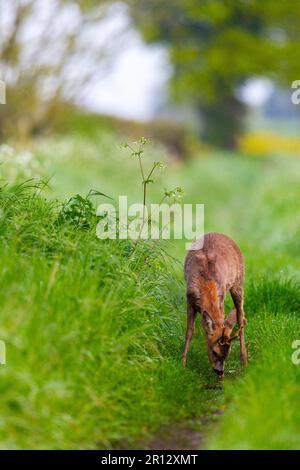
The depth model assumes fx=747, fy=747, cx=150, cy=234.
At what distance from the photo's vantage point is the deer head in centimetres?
592

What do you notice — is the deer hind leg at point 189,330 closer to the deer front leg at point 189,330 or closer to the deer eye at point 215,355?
the deer front leg at point 189,330

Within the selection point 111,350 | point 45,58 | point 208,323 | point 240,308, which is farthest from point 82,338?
point 45,58

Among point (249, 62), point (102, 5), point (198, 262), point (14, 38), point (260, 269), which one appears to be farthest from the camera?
point (249, 62)

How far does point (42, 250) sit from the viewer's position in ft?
19.5

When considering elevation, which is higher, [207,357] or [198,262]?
[198,262]

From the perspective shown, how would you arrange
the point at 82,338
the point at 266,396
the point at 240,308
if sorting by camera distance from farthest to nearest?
the point at 240,308 → the point at 82,338 → the point at 266,396

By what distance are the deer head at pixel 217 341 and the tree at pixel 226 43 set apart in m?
27.9

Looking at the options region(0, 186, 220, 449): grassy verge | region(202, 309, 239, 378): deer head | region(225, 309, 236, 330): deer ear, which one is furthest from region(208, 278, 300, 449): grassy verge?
region(0, 186, 220, 449): grassy verge

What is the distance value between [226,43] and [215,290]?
1248 inches

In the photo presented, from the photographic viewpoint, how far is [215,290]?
20.4ft

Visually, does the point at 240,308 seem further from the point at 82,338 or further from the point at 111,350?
the point at 82,338

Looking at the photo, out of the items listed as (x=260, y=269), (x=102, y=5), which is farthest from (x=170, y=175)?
(x=260, y=269)

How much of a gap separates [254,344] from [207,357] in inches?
21.8
